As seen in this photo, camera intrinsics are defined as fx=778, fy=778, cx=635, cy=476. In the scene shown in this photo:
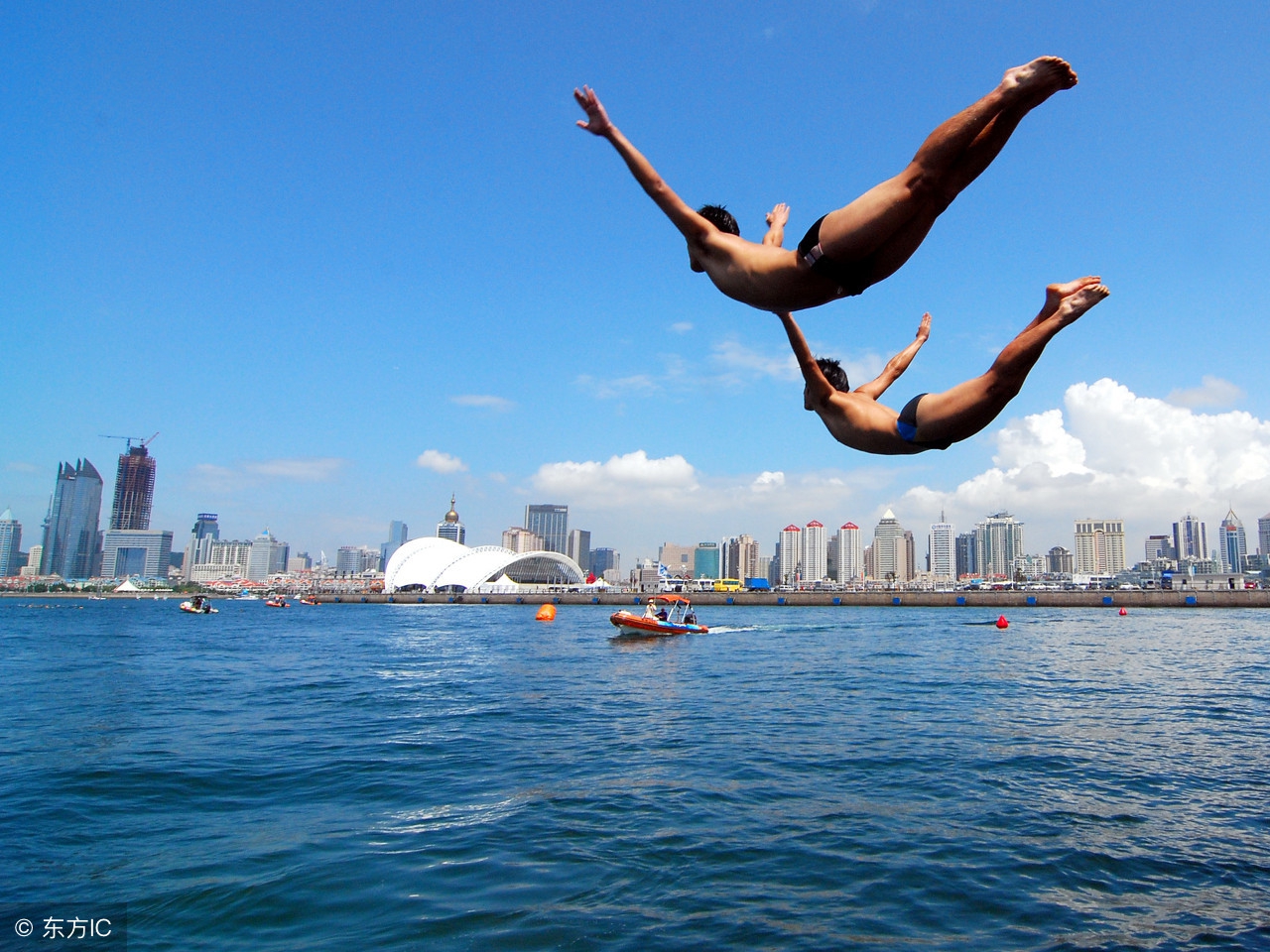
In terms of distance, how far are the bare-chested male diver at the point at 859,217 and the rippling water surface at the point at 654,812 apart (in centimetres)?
661

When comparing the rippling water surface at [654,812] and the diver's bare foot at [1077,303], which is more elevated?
the diver's bare foot at [1077,303]

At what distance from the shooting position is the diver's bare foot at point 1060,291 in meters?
3.09

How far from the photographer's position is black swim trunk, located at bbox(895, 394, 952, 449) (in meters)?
3.53

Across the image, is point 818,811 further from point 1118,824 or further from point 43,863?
point 43,863

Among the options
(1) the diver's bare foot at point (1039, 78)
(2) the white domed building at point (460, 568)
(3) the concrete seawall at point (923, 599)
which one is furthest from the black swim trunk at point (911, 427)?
(2) the white domed building at point (460, 568)

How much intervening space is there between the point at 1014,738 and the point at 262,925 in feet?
46.6

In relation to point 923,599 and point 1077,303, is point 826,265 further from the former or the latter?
point 923,599

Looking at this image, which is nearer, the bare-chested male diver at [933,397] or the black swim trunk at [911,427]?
the bare-chested male diver at [933,397]

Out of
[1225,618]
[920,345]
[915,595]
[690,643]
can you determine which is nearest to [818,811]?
[920,345]

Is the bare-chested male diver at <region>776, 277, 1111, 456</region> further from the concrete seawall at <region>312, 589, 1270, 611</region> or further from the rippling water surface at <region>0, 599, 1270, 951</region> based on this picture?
the concrete seawall at <region>312, 589, 1270, 611</region>

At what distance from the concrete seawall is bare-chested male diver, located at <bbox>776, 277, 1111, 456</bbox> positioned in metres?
99.3

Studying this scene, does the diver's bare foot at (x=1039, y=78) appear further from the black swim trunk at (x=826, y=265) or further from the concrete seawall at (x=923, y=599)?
the concrete seawall at (x=923, y=599)

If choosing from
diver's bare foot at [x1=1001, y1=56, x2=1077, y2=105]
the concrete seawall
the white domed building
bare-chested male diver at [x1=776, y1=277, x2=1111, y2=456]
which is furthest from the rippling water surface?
the white domed building

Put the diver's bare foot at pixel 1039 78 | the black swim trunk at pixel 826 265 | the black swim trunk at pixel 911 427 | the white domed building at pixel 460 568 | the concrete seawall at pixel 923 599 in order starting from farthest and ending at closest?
the white domed building at pixel 460 568 → the concrete seawall at pixel 923 599 → the black swim trunk at pixel 911 427 → the black swim trunk at pixel 826 265 → the diver's bare foot at pixel 1039 78
